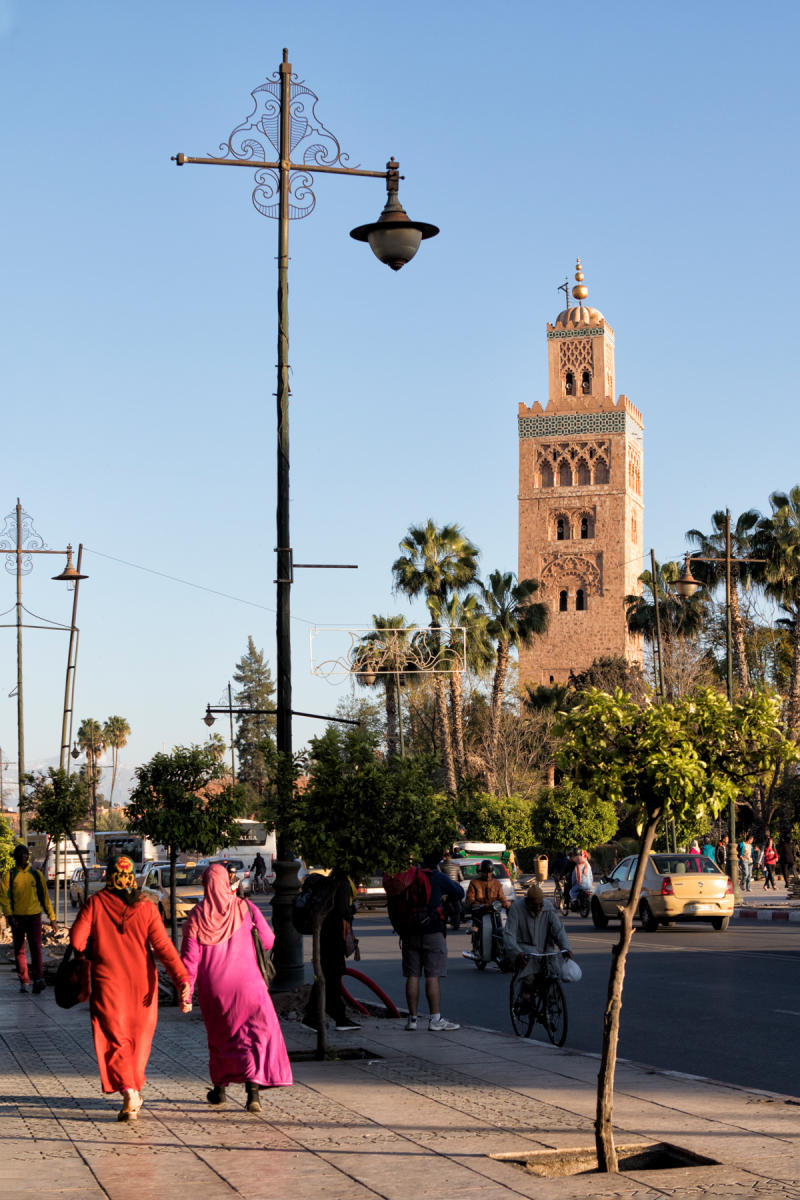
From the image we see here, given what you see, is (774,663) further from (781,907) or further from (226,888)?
(226,888)

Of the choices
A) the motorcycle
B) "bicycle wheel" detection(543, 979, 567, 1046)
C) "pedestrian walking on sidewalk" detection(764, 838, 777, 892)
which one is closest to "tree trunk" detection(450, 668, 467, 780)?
"pedestrian walking on sidewalk" detection(764, 838, 777, 892)

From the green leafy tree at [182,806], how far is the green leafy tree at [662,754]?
15192 mm

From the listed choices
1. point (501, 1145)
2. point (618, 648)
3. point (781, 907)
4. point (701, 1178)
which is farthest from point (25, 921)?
point (618, 648)

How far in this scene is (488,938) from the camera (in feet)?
67.4

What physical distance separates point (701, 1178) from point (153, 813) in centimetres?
1666

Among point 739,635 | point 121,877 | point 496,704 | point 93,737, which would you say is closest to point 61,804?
point 121,877

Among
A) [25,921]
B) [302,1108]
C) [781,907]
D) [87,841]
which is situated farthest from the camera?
[87,841]

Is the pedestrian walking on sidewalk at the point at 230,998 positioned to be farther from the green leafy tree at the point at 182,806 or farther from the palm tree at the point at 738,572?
the palm tree at the point at 738,572

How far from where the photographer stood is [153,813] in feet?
75.0

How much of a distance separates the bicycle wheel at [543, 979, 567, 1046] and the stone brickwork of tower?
258ft

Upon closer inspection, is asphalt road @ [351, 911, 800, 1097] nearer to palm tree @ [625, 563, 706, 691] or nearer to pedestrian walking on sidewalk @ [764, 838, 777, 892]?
pedestrian walking on sidewalk @ [764, 838, 777, 892]

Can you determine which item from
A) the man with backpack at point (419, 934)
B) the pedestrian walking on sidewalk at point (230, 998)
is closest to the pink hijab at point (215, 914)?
the pedestrian walking on sidewalk at point (230, 998)

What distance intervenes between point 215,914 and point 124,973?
63 cm

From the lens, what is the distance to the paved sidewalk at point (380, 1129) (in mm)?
6910
